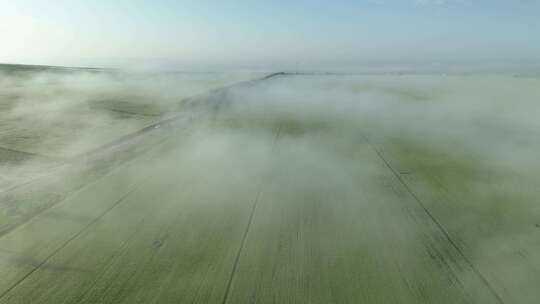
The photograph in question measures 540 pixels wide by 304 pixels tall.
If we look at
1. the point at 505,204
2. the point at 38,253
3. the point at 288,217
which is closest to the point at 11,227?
the point at 38,253

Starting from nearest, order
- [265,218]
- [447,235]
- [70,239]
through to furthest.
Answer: [70,239]
[447,235]
[265,218]

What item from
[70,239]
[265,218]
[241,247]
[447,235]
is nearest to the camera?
[241,247]

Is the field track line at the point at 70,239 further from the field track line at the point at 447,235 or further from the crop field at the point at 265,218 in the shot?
the field track line at the point at 447,235

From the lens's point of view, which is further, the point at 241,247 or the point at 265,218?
the point at 265,218

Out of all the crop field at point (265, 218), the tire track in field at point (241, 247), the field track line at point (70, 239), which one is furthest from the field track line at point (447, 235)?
the field track line at point (70, 239)

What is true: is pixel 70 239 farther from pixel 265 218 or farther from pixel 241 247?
pixel 265 218

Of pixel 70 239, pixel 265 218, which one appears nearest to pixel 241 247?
pixel 265 218

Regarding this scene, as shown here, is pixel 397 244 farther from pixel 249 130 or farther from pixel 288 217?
pixel 249 130

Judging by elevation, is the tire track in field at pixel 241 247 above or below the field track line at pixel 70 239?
below

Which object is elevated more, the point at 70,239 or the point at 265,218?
the point at 70,239
